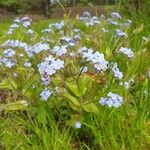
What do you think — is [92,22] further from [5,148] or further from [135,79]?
[5,148]

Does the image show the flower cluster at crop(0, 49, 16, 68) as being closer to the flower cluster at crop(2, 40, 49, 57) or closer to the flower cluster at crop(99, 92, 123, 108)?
the flower cluster at crop(2, 40, 49, 57)

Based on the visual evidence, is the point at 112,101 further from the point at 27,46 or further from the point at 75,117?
the point at 27,46

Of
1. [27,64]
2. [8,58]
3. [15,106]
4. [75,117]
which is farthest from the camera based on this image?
[8,58]

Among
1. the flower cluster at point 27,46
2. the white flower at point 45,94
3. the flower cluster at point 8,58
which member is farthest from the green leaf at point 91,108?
the flower cluster at point 8,58

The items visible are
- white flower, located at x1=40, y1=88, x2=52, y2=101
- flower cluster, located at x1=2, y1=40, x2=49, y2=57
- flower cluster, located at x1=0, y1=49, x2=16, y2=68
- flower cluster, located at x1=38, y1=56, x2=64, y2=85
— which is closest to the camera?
flower cluster, located at x1=38, y1=56, x2=64, y2=85

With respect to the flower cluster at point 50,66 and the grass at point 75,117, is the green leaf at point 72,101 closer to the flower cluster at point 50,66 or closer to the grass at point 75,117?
the grass at point 75,117

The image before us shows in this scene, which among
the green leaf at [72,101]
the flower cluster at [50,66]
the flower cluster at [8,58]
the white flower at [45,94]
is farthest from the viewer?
the flower cluster at [8,58]

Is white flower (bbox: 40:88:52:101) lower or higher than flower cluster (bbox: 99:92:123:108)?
lower

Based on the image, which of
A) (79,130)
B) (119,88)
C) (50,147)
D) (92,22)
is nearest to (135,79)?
(119,88)

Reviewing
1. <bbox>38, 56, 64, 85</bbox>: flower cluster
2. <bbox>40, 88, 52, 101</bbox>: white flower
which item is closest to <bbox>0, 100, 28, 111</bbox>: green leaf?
<bbox>40, 88, 52, 101</bbox>: white flower

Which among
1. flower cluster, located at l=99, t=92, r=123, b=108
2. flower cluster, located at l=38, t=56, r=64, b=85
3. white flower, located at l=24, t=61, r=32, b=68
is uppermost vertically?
flower cluster, located at l=38, t=56, r=64, b=85

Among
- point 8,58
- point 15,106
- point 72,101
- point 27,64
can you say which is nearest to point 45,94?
point 72,101
